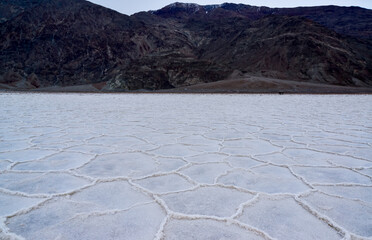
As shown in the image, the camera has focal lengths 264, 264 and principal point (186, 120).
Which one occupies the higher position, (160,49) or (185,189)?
(160,49)

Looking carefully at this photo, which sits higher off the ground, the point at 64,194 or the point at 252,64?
the point at 252,64

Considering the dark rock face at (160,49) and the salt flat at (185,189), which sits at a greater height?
the dark rock face at (160,49)

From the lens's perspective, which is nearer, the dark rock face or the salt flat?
the salt flat

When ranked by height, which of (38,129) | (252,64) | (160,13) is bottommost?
(38,129)

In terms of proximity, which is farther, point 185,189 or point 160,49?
point 160,49

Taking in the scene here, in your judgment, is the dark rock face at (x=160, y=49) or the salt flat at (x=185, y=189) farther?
the dark rock face at (x=160, y=49)

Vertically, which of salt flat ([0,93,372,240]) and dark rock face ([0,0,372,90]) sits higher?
dark rock face ([0,0,372,90])

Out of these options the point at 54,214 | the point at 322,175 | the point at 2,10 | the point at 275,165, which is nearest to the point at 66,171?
the point at 54,214

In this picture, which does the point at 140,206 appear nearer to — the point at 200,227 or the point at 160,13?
the point at 200,227
